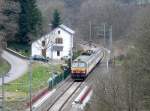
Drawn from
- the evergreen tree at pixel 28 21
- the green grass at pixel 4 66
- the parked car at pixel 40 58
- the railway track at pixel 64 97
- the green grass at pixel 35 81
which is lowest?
the railway track at pixel 64 97

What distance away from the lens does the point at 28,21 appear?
6856 cm

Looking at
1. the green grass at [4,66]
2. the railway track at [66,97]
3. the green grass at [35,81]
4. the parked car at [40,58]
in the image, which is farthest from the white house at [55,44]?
the railway track at [66,97]

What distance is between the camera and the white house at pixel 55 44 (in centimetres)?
6888

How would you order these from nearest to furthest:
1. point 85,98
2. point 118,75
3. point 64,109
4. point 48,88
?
point 118,75 → point 64,109 → point 85,98 → point 48,88

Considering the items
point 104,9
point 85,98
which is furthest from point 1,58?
point 104,9

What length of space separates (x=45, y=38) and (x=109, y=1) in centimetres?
4725

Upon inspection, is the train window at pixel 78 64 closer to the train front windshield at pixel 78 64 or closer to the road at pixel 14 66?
the train front windshield at pixel 78 64

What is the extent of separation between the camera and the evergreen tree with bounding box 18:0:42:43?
6844cm

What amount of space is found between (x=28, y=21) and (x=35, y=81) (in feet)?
63.3

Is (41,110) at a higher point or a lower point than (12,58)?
lower

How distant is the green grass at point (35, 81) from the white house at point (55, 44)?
9.33m

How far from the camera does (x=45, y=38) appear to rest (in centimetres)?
6888

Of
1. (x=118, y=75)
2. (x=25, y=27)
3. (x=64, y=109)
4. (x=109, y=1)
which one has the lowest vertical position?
(x=64, y=109)

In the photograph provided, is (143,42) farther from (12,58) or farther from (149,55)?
(12,58)
